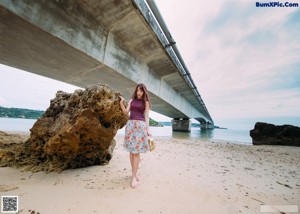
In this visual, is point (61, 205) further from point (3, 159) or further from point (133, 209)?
point (3, 159)

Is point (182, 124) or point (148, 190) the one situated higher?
point (182, 124)

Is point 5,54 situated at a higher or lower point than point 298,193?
higher

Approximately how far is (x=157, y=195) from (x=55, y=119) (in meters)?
2.44

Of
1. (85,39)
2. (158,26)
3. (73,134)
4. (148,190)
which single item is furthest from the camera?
(158,26)

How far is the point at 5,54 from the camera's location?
14.5ft

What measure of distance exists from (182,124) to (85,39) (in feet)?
74.4

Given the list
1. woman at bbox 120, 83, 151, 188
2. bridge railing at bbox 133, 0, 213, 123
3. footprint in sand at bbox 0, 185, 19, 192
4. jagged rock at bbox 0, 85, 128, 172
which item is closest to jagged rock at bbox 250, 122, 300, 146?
bridge railing at bbox 133, 0, 213, 123

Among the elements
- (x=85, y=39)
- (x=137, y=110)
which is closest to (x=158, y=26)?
(x=85, y=39)

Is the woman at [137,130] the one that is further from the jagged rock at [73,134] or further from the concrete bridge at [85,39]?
the concrete bridge at [85,39]

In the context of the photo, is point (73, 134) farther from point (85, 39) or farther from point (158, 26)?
point (158, 26)

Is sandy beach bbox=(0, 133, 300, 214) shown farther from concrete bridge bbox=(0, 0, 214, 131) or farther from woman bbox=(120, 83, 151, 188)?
concrete bridge bbox=(0, 0, 214, 131)

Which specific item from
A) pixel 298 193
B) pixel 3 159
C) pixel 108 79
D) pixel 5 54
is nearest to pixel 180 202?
pixel 298 193

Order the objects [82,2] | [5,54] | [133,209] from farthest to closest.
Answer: [5,54] → [82,2] → [133,209]

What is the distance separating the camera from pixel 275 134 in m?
10.1
